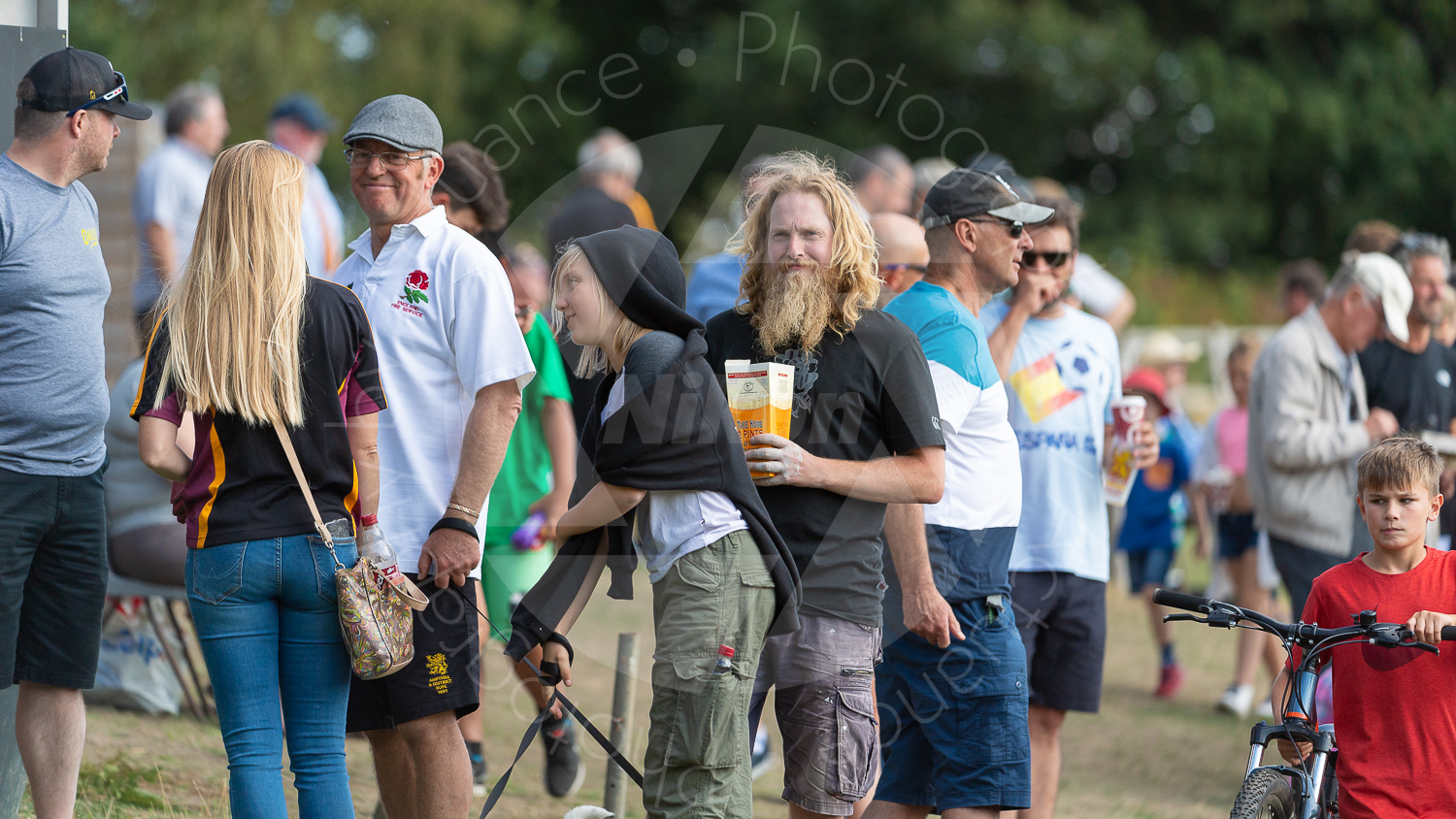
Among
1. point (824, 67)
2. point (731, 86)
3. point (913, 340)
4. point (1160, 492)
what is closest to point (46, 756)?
point (913, 340)

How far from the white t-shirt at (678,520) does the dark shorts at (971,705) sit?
0.90 metres

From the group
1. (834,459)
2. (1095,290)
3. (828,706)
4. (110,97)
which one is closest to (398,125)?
(110,97)

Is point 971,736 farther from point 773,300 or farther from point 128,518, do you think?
point 128,518

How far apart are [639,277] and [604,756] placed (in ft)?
11.5

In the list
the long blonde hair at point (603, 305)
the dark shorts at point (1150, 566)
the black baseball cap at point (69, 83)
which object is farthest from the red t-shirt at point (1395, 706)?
the dark shorts at point (1150, 566)

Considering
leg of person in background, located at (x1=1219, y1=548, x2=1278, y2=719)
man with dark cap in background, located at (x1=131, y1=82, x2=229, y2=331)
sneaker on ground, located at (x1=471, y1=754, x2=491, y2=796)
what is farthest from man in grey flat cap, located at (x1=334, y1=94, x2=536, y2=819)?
leg of person in background, located at (x1=1219, y1=548, x2=1278, y2=719)

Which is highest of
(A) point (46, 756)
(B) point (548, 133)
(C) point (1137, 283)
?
(B) point (548, 133)

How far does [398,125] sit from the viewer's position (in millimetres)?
3414

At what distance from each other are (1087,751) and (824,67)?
48.1ft

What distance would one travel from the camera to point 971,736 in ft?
11.8

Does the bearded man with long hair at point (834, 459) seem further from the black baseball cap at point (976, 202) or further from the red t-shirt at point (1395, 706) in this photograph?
the red t-shirt at point (1395, 706)

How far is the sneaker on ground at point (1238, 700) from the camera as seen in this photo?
7539 mm

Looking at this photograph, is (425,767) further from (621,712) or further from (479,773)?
(479,773)

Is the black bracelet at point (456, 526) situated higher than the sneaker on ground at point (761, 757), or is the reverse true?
the black bracelet at point (456, 526)
